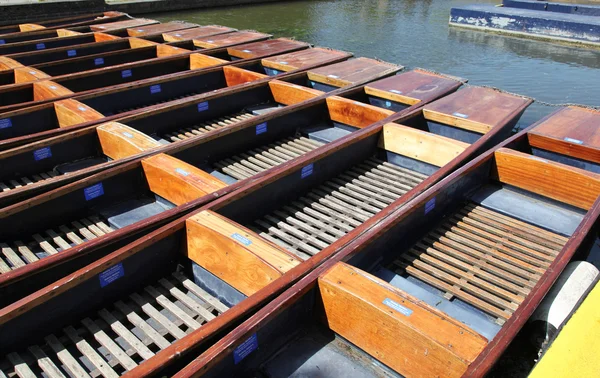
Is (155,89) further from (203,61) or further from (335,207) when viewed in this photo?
(335,207)

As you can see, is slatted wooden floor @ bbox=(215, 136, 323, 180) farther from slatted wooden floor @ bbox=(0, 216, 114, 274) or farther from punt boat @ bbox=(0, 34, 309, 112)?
punt boat @ bbox=(0, 34, 309, 112)

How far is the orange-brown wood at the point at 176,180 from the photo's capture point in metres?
3.60

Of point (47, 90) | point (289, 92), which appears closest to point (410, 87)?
point (289, 92)

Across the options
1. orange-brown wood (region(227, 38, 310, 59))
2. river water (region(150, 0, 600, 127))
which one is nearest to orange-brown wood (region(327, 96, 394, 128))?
orange-brown wood (region(227, 38, 310, 59))

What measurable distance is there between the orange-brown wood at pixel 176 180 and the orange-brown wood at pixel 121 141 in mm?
289

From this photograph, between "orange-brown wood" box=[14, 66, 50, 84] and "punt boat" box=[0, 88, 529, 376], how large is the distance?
161 inches

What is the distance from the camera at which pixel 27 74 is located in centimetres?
634

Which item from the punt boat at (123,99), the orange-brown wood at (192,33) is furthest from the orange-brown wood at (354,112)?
the orange-brown wood at (192,33)

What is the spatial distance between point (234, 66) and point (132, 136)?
2964 mm

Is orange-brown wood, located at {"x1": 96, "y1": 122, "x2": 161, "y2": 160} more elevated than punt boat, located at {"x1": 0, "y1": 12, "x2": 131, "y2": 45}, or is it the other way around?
punt boat, located at {"x1": 0, "y1": 12, "x2": 131, "y2": 45}

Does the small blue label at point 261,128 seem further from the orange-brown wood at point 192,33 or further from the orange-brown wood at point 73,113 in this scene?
the orange-brown wood at point 192,33

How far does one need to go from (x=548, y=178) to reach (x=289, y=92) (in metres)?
3.18

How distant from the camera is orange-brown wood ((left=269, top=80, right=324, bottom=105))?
5.86m

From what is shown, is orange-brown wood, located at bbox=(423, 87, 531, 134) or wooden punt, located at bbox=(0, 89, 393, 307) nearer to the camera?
wooden punt, located at bbox=(0, 89, 393, 307)
